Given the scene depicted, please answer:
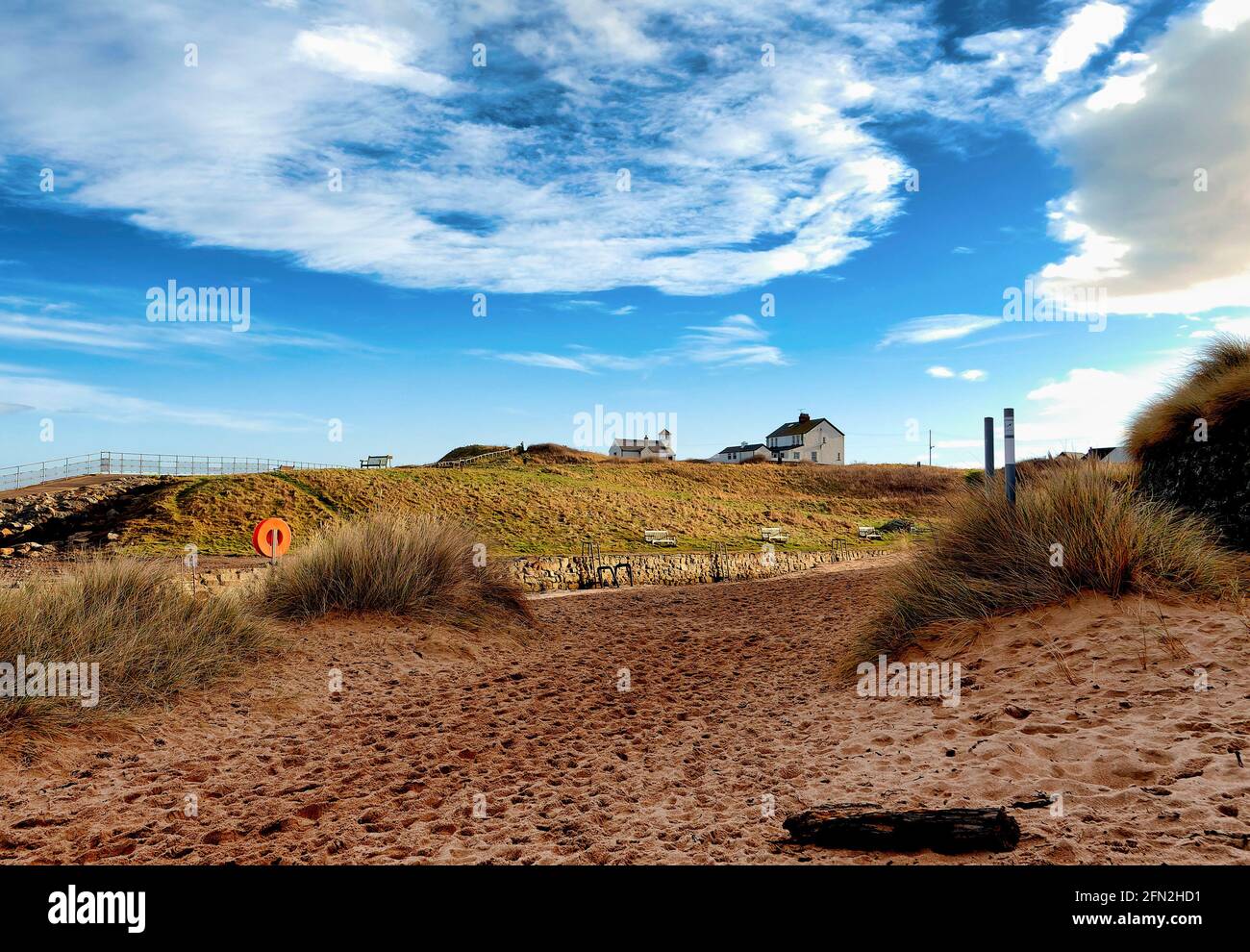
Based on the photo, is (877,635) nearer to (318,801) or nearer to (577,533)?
(318,801)

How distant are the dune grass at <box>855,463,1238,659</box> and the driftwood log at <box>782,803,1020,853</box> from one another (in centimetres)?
496

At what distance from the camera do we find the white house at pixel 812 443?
83.9 m

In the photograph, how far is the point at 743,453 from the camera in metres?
92.7

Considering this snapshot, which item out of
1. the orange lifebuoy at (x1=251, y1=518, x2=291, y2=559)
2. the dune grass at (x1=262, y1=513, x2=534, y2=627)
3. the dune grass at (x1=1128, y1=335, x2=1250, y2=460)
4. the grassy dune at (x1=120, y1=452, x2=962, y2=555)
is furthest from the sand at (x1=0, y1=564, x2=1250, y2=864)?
the grassy dune at (x1=120, y1=452, x2=962, y2=555)

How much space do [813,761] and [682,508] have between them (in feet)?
110

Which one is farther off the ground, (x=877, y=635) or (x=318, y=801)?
(x=877, y=635)

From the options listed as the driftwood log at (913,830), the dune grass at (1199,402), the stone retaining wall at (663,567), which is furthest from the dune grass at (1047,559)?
the stone retaining wall at (663,567)

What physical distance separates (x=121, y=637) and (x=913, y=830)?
27.2 feet

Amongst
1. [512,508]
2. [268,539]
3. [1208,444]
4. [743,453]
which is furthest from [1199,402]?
[743,453]

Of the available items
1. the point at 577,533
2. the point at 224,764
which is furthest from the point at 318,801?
the point at 577,533

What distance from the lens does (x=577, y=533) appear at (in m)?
31.3

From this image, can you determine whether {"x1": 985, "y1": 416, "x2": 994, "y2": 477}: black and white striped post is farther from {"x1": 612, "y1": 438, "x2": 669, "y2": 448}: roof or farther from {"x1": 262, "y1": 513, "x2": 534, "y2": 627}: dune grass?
{"x1": 612, "y1": 438, "x2": 669, "y2": 448}: roof

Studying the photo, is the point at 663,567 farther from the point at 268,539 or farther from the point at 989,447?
the point at 989,447
